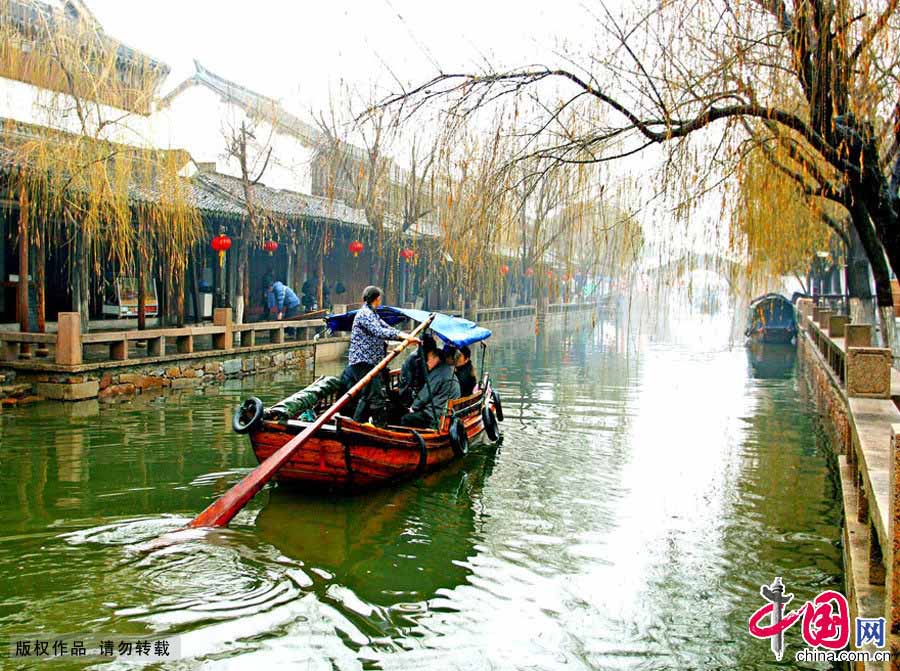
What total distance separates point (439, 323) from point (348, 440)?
224 centimetres

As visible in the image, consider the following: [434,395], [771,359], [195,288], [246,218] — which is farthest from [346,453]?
[771,359]

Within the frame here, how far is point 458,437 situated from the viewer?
7.40 meters

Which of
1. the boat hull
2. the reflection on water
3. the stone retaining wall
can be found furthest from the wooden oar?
the reflection on water

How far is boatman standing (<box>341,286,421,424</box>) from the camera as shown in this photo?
7203 millimetres

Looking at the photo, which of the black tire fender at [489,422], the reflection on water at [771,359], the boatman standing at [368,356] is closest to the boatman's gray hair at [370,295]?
the boatman standing at [368,356]

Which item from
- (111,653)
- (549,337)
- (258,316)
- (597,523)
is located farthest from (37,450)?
(549,337)

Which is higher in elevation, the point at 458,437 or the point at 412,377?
the point at 412,377

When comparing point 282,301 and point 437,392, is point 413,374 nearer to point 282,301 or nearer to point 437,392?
point 437,392

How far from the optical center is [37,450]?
25.1 ft

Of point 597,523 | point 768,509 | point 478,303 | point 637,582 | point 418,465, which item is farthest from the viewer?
point 478,303

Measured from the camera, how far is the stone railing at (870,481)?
2441 mm

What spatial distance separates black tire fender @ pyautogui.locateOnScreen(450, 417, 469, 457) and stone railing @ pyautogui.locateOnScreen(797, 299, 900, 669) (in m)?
3.21

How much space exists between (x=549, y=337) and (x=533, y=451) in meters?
17.6

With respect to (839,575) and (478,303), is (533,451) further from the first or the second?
(478,303)
